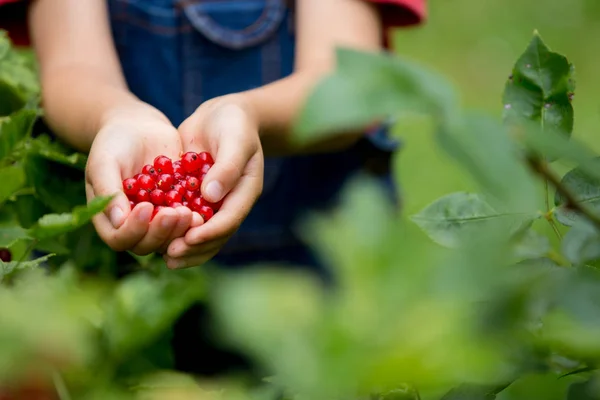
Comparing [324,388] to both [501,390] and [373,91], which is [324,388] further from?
[501,390]

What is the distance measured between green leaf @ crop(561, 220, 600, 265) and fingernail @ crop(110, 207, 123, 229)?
0.58m

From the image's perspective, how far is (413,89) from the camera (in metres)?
0.34

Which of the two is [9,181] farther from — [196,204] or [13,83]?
[13,83]

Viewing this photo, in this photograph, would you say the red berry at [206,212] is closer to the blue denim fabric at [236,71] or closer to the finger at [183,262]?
the finger at [183,262]

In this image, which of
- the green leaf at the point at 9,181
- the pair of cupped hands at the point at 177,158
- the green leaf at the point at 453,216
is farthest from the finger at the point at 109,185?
the green leaf at the point at 453,216

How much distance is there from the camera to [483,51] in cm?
415

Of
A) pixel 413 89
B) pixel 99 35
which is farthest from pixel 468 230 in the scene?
pixel 99 35

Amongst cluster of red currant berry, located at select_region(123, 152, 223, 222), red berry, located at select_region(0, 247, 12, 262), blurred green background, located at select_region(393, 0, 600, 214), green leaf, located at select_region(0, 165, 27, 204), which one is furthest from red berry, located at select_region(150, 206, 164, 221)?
blurred green background, located at select_region(393, 0, 600, 214)

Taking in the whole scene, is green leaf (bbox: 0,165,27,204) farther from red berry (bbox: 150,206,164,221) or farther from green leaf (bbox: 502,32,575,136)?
green leaf (bbox: 502,32,575,136)

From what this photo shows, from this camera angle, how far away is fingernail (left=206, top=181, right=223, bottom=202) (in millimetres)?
994

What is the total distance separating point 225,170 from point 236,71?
615 mm

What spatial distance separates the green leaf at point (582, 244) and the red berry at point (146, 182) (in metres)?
0.68

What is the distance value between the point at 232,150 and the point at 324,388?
73 centimetres

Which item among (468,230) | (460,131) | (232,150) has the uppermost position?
(460,131)
